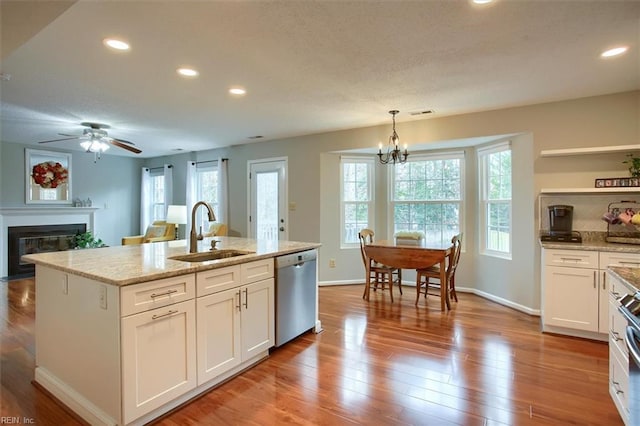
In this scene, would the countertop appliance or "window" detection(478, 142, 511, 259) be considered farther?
"window" detection(478, 142, 511, 259)

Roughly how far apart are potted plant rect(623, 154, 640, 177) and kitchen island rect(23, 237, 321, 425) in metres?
3.66

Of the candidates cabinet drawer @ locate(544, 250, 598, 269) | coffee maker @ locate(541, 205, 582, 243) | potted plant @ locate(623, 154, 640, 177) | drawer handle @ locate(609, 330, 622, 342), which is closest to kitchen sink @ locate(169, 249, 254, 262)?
drawer handle @ locate(609, 330, 622, 342)

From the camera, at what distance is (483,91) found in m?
3.28

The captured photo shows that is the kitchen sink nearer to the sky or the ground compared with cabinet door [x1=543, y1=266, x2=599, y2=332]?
nearer to the sky

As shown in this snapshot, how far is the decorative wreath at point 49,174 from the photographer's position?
6079 mm

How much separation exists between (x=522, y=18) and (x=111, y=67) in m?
3.03

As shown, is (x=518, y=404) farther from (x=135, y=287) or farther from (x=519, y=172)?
(x=519, y=172)

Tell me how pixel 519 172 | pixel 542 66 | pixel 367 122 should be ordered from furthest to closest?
A: pixel 367 122
pixel 519 172
pixel 542 66

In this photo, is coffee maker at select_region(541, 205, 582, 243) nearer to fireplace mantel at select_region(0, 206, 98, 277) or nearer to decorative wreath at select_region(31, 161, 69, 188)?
fireplace mantel at select_region(0, 206, 98, 277)

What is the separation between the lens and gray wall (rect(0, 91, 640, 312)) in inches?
136

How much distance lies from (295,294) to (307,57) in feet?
6.62

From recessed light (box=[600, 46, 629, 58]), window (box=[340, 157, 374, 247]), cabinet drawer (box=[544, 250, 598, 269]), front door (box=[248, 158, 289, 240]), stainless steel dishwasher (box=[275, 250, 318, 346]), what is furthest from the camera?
front door (box=[248, 158, 289, 240])

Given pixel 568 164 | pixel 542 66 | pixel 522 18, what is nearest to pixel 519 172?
pixel 568 164

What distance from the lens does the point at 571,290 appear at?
3119 mm
